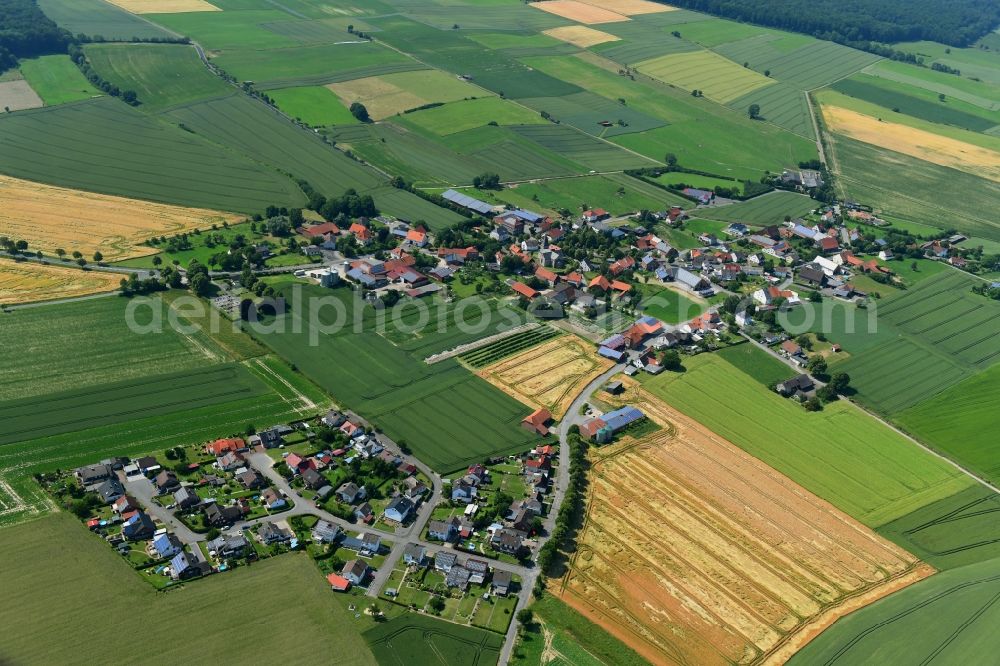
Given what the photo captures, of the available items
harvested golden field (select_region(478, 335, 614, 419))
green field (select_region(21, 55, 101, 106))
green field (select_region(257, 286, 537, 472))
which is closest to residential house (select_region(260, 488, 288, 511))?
green field (select_region(257, 286, 537, 472))

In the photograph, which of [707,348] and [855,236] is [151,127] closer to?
[707,348]

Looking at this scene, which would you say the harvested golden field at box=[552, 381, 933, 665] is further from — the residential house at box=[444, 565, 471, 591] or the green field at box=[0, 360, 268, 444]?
the green field at box=[0, 360, 268, 444]

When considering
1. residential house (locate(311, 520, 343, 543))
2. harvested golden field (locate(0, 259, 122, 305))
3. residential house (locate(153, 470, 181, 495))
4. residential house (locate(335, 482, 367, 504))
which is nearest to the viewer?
residential house (locate(311, 520, 343, 543))

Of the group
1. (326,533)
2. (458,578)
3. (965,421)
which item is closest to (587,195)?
(965,421)

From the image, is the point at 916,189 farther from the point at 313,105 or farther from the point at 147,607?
the point at 147,607

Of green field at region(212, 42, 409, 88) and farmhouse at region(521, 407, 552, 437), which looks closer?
farmhouse at region(521, 407, 552, 437)

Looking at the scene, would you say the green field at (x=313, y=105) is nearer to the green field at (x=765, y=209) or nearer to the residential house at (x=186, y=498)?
Answer: the green field at (x=765, y=209)

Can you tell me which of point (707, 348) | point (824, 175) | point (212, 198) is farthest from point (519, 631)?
point (824, 175)
